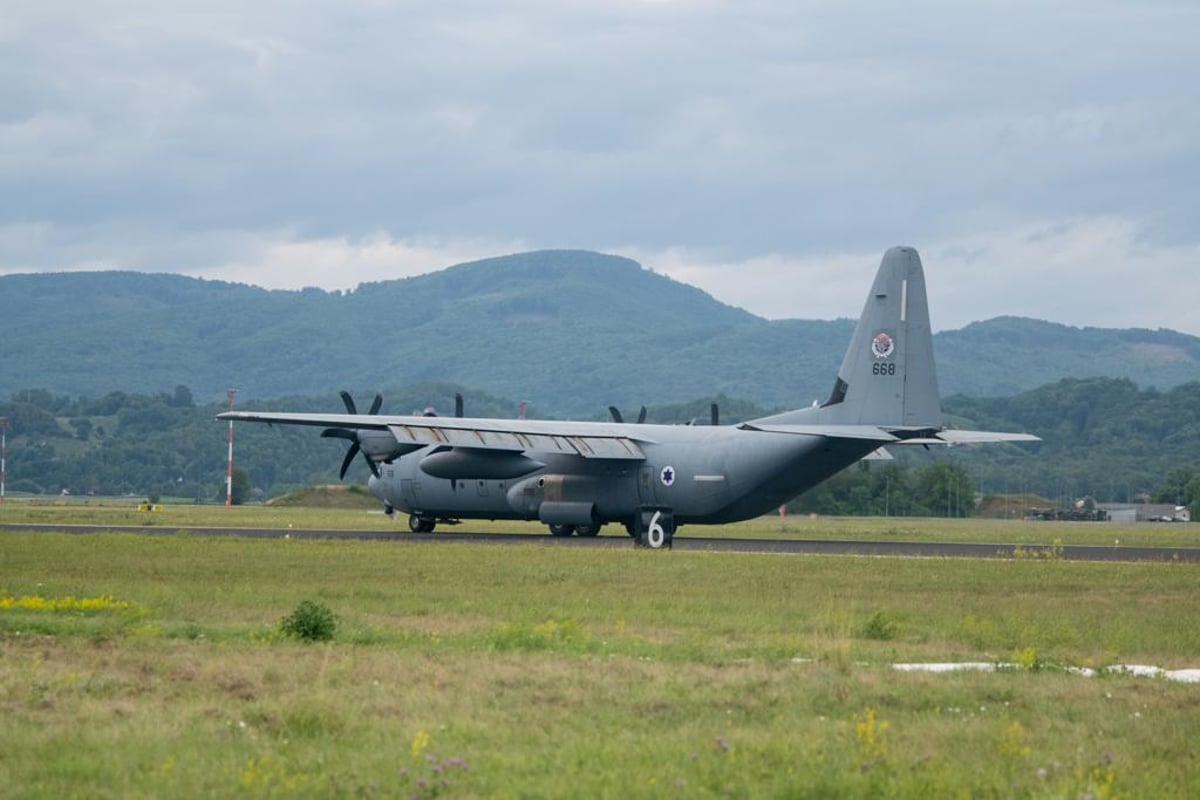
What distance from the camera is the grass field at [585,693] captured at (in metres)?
13.4

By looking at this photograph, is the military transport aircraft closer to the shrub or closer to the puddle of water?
the puddle of water

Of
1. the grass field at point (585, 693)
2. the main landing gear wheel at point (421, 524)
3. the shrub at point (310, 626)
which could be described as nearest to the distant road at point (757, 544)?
the main landing gear wheel at point (421, 524)

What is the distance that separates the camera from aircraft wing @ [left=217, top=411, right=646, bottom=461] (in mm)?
48812

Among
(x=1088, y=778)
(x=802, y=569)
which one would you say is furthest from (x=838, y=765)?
(x=802, y=569)

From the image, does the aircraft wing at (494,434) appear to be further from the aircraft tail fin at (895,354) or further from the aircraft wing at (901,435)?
the aircraft tail fin at (895,354)

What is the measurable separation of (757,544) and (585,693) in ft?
110

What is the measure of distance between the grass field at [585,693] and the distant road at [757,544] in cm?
1329

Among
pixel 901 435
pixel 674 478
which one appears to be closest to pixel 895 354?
pixel 901 435

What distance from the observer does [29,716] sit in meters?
15.4

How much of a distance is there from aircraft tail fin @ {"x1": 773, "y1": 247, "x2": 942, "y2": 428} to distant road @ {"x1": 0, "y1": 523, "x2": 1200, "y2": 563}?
3.86m

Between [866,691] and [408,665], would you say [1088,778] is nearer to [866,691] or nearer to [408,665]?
[866,691]

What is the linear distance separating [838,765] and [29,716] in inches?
297

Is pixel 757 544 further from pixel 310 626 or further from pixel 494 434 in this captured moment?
pixel 310 626

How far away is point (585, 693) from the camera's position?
17422 mm
